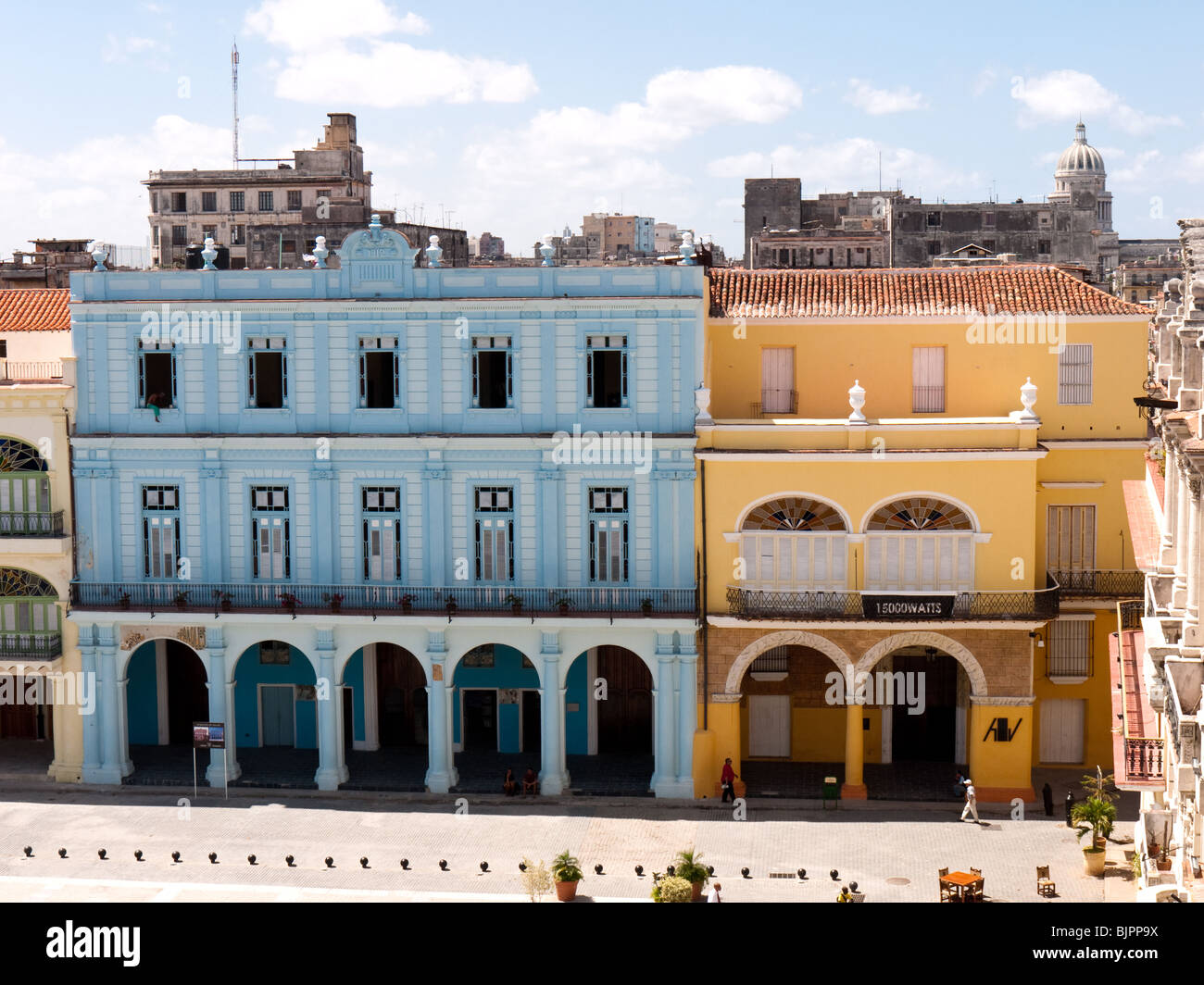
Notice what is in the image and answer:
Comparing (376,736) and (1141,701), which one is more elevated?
(1141,701)

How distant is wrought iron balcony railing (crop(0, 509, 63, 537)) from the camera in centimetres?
4609

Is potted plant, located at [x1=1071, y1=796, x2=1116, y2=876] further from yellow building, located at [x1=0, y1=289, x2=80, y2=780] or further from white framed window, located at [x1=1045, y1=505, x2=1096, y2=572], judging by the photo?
yellow building, located at [x1=0, y1=289, x2=80, y2=780]

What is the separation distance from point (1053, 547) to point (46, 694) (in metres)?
28.5

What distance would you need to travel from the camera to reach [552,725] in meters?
44.5

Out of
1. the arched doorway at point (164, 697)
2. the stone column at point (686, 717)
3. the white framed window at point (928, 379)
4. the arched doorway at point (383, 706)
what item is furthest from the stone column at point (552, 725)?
the white framed window at point (928, 379)

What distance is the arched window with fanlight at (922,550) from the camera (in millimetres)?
43312

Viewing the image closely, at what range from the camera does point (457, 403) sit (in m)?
44.8

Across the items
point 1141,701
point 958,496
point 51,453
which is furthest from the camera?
point 51,453

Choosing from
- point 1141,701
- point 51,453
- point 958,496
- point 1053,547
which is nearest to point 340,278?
point 51,453

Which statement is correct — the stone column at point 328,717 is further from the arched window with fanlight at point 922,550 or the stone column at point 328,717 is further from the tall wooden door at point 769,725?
the arched window with fanlight at point 922,550

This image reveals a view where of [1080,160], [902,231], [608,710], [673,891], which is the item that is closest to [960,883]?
[673,891]

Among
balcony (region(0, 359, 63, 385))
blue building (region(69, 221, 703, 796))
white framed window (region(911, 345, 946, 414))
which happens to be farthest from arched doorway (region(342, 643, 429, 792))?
white framed window (region(911, 345, 946, 414))

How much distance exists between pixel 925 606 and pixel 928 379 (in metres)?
6.95

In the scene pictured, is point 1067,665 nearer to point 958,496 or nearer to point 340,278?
point 958,496
